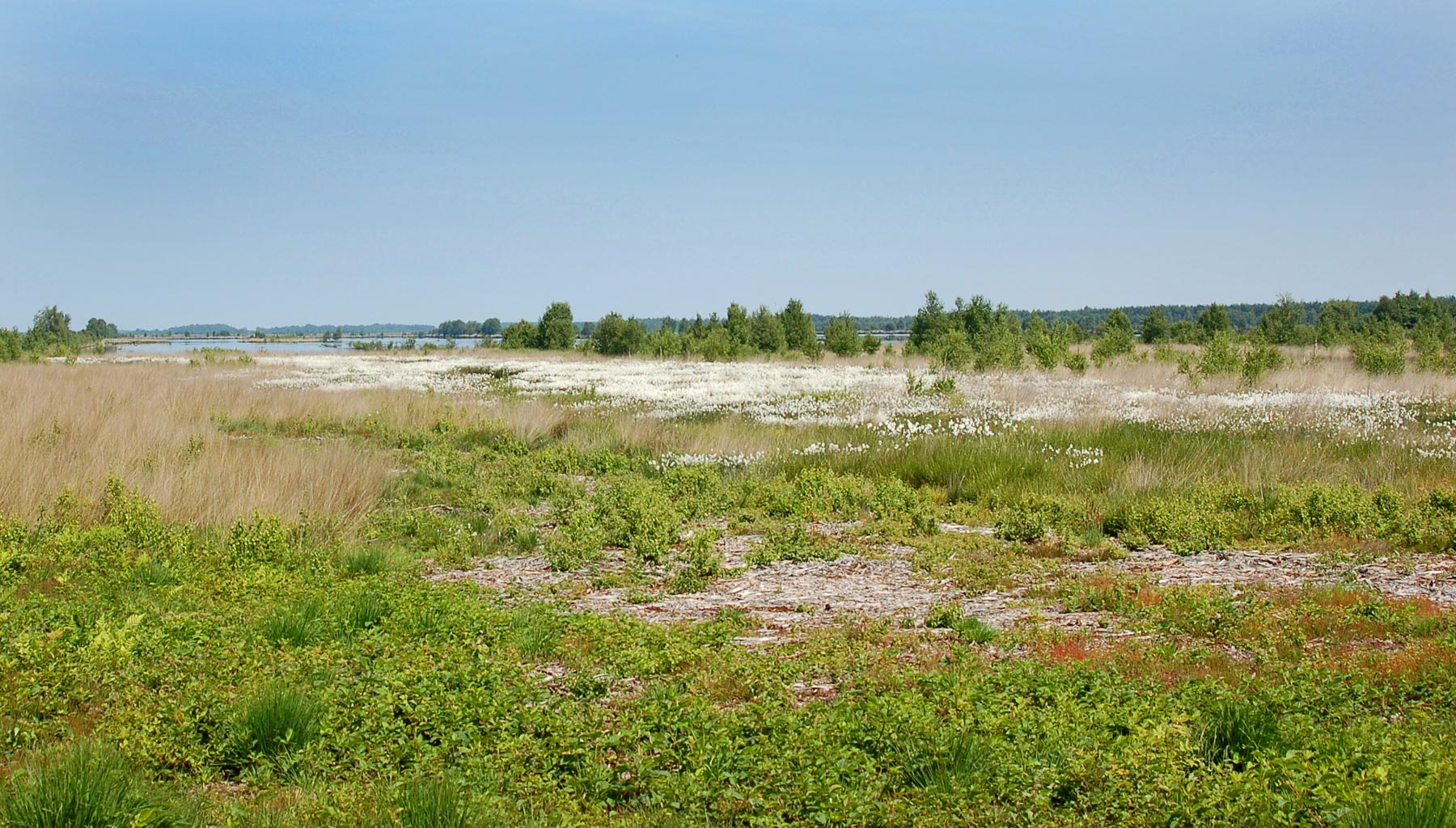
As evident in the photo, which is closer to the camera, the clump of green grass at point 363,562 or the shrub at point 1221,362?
the clump of green grass at point 363,562

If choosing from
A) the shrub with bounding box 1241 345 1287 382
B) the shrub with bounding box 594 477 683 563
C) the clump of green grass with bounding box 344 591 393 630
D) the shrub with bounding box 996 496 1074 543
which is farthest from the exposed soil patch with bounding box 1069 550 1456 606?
the shrub with bounding box 1241 345 1287 382

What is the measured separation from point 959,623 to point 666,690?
2.61 meters

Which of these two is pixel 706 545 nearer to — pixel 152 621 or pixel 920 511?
pixel 920 511

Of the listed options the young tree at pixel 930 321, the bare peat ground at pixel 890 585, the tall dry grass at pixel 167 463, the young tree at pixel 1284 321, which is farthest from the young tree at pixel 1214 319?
the tall dry grass at pixel 167 463

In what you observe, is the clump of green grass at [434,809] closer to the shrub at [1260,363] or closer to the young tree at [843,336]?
the shrub at [1260,363]

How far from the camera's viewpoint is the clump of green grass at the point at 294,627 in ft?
21.9

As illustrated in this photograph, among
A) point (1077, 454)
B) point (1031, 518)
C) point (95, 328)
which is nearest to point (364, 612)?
point (1031, 518)

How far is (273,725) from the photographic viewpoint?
5.02 meters

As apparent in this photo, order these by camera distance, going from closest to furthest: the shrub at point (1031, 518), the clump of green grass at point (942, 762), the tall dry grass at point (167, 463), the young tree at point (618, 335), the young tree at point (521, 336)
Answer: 1. the clump of green grass at point (942, 762)
2. the tall dry grass at point (167, 463)
3. the shrub at point (1031, 518)
4. the young tree at point (618, 335)
5. the young tree at point (521, 336)

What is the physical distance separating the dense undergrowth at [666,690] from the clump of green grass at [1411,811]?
15 mm

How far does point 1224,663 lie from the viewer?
623 centimetres

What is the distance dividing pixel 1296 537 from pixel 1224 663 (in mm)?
5181

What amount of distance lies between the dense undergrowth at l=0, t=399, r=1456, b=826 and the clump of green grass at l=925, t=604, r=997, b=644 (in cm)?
4

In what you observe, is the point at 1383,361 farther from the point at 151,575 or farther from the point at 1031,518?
the point at 151,575
